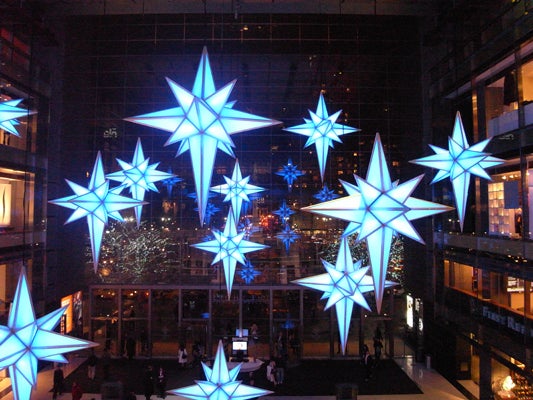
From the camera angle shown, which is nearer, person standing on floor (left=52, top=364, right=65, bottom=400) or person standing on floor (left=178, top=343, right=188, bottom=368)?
person standing on floor (left=52, top=364, right=65, bottom=400)

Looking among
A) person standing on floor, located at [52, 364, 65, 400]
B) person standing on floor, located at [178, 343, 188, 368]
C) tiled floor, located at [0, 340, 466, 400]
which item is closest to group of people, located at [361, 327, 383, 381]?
tiled floor, located at [0, 340, 466, 400]

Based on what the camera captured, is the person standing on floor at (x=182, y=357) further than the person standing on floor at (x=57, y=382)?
Yes

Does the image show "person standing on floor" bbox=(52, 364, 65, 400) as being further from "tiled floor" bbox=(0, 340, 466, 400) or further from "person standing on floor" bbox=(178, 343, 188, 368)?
"person standing on floor" bbox=(178, 343, 188, 368)

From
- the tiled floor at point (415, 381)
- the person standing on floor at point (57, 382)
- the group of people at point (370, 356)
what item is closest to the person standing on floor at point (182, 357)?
the tiled floor at point (415, 381)

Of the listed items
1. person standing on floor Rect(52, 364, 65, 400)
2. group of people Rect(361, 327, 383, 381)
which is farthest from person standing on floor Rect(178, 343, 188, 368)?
group of people Rect(361, 327, 383, 381)

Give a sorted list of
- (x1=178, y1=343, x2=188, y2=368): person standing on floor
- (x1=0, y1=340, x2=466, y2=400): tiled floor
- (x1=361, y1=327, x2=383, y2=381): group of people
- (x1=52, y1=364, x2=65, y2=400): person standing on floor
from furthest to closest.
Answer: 1. (x1=178, y1=343, x2=188, y2=368): person standing on floor
2. (x1=361, y1=327, x2=383, y2=381): group of people
3. (x1=0, y1=340, x2=466, y2=400): tiled floor
4. (x1=52, y1=364, x2=65, y2=400): person standing on floor

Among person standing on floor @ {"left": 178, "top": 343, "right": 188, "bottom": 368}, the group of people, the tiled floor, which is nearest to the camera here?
the tiled floor

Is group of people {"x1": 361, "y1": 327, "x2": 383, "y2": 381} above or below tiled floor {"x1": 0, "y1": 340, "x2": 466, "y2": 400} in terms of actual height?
above

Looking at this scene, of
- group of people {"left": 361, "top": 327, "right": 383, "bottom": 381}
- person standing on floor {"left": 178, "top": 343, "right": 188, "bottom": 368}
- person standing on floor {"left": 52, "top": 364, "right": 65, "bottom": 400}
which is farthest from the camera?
person standing on floor {"left": 178, "top": 343, "right": 188, "bottom": 368}

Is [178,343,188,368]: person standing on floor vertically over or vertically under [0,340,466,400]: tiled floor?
over

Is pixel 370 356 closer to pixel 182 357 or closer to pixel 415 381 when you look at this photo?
pixel 415 381

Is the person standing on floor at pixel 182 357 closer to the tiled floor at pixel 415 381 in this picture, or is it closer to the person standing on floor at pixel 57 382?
the tiled floor at pixel 415 381

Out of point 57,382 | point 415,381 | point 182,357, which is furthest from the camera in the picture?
point 182,357

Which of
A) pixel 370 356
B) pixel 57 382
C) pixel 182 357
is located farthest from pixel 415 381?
pixel 57 382
